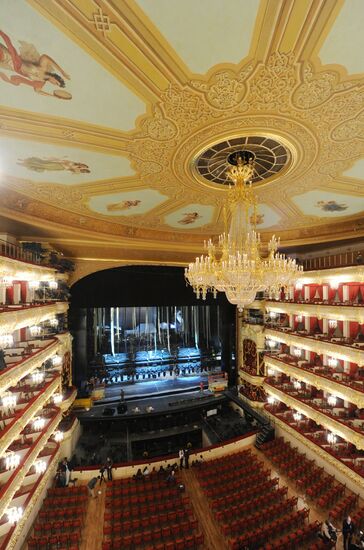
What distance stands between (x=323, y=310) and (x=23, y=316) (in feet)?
39.3

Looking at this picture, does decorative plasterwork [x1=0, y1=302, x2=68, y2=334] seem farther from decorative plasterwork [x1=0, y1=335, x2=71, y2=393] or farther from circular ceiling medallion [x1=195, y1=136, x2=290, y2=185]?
circular ceiling medallion [x1=195, y1=136, x2=290, y2=185]

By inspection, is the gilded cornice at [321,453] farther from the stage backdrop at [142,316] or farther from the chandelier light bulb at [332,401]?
the stage backdrop at [142,316]

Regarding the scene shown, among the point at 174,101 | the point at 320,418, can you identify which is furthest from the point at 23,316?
the point at 320,418

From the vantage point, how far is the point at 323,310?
12383 millimetres

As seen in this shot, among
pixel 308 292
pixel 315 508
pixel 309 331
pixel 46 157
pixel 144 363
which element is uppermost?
pixel 46 157

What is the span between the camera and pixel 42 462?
1041 centimetres

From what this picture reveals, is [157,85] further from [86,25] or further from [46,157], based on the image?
[46,157]

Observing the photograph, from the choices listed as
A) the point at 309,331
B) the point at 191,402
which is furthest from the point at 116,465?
the point at 309,331

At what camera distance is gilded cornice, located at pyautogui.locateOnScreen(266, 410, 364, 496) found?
404 inches

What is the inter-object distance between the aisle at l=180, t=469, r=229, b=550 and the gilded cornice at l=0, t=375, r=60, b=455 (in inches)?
258

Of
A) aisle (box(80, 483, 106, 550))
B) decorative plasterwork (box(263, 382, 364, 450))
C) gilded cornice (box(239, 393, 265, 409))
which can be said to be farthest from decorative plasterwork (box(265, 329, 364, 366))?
aisle (box(80, 483, 106, 550))

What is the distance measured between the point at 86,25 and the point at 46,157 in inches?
137

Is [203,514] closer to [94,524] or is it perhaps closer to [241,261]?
[94,524]

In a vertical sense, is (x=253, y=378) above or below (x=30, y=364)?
below
